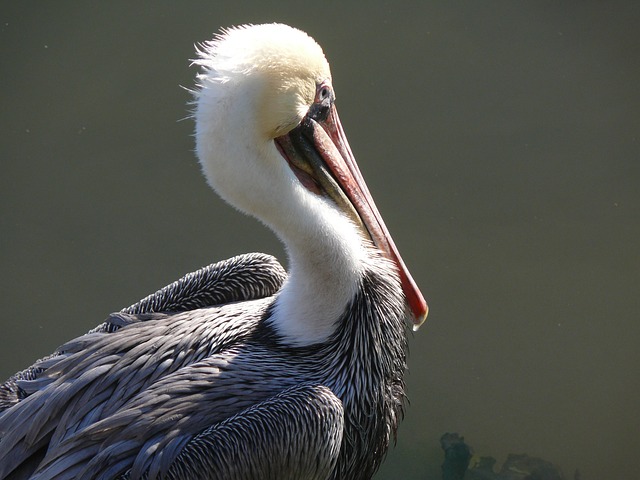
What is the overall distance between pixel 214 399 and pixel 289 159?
874 millimetres

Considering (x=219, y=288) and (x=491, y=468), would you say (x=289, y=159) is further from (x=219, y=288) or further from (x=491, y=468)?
(x=491, y=468)

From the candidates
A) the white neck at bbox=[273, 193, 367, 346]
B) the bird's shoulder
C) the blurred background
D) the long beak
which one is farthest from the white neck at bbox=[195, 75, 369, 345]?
the blurred background

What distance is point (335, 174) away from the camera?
3332 mm

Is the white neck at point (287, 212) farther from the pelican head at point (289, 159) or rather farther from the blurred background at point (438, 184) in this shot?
the blurred background at point (438, 184)

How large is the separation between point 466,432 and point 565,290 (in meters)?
0.91

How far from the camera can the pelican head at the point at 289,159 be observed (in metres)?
3.00

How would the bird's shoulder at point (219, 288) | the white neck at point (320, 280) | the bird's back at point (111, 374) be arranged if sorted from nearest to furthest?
1. the bird's back at point (111, 374)
2. the white neck at point (320, 280)
3. the bird's shoulder at point (219, 288)

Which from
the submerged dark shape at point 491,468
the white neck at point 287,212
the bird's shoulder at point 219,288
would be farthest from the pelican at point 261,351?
the submerged dark shape at point 491,468

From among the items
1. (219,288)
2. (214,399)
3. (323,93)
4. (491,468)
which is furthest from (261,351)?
(491,468)

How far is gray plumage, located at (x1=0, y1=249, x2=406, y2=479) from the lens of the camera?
280 cm

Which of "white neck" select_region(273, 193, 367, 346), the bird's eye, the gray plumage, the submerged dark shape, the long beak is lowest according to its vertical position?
the submerged dark shape

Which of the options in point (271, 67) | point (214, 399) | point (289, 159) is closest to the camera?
point (214, 399)

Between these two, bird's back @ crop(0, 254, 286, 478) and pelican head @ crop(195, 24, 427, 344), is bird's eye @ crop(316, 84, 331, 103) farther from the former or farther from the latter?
bird's back @ crop(0, 254, 286, 478)

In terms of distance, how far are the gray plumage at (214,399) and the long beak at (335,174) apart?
0.14 metres
